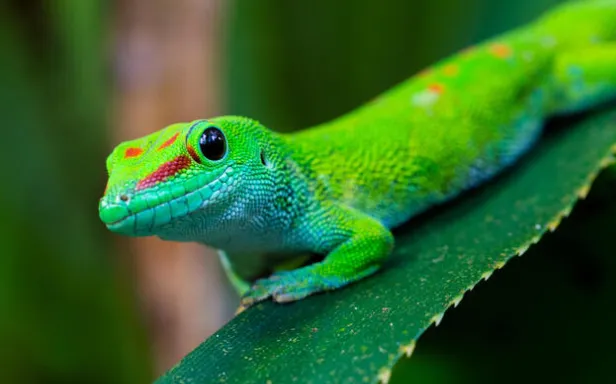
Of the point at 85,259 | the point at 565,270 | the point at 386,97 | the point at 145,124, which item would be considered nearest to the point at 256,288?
the point at 565,270

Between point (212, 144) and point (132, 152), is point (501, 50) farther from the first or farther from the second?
point (132, 152)

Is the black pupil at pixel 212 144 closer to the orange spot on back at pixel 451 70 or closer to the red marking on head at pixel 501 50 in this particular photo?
the orange spot on back at pixel 451 70

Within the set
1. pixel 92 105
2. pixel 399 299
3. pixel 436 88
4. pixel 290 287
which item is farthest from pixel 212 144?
pixel 92 105

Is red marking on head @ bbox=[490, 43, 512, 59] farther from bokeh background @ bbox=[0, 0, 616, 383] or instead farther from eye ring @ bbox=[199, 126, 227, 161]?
eye ring @ bbox=[199, 126, 227, 161]

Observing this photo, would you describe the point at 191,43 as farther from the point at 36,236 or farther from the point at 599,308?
the point at 599,308

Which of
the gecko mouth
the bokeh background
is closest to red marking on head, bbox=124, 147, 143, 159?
the gecko mouth
